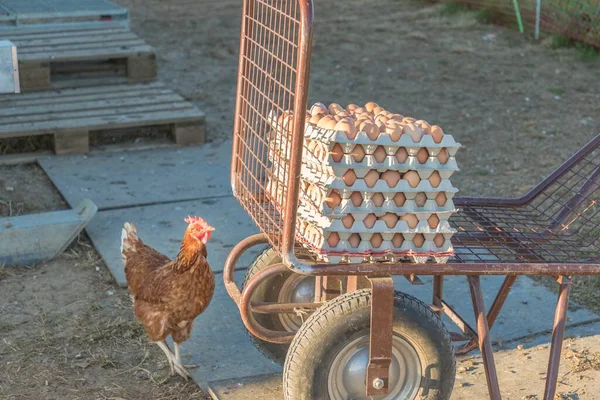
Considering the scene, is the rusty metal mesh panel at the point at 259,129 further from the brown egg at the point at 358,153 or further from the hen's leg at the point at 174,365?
the hen's leg at the point at 174,365

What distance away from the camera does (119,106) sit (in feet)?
22.3

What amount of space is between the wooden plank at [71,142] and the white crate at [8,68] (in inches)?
109

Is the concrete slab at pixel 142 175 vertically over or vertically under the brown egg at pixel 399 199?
under

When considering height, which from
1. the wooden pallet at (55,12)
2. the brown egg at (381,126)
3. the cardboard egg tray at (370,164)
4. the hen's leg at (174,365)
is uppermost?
the brown egg at (381,126)

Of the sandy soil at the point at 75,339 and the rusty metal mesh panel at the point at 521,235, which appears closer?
the rusty metal mesh panel at the point at 521,235

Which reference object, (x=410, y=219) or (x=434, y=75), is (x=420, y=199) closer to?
(x=410, y=219)

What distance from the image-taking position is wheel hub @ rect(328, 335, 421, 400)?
3.23 meters

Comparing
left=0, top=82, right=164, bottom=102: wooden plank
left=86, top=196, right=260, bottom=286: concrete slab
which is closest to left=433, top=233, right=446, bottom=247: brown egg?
left=86, top=196, right=260, bottom=286: concrete slab

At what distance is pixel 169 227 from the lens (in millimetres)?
5402

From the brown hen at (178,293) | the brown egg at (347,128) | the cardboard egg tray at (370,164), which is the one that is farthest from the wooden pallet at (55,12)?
the brown egg at (347,128)

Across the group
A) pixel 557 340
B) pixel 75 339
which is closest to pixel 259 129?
pixel 557 340

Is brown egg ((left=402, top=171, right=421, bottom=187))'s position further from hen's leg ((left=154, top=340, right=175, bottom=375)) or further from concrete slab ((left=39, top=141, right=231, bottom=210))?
concrete slab ((left=39, top=141, right=231, bottom=210))

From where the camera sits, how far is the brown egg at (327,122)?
3.09m

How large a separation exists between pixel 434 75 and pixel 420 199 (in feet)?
19.2
